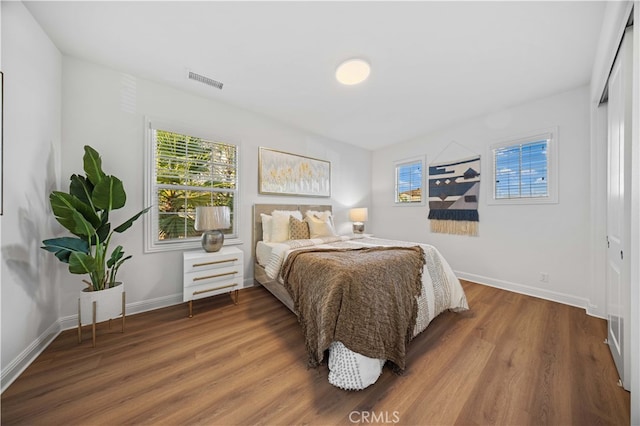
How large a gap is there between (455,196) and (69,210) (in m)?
4.63

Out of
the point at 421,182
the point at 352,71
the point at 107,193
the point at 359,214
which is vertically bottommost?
the point at 359,214

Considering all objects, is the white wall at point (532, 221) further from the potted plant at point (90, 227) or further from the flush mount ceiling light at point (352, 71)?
the potted plant at point (90, 227)

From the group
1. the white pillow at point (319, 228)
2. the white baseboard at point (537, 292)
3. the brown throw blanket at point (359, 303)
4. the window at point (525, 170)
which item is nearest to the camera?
the brown throw blanket at point (359, 303)

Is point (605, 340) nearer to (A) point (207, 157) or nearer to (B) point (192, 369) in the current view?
(B) point (192, 369)

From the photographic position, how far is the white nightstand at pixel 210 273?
2.27m

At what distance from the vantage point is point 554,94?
271 centimetres

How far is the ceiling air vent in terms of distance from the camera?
236cm

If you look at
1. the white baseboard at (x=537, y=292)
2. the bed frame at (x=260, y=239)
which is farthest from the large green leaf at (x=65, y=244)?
the white baseboard at (x=537, y=292)

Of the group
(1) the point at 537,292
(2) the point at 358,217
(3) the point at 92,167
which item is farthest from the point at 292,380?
(1) the point at 537,292

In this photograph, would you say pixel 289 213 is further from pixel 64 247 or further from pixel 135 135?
pixel 64 247

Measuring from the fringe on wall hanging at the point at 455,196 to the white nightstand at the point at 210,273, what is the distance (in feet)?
10.8

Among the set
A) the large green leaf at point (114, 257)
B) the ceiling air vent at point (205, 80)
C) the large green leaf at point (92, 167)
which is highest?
the ceiling air vent at point (205, 80)

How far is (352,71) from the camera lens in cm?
215

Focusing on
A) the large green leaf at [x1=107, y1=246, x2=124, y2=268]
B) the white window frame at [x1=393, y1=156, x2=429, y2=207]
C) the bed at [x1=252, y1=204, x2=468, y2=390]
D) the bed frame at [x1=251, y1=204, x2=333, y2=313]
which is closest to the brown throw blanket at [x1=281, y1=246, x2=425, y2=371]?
the bed at [x1=252, y1=204, x2=468, y2=390]
